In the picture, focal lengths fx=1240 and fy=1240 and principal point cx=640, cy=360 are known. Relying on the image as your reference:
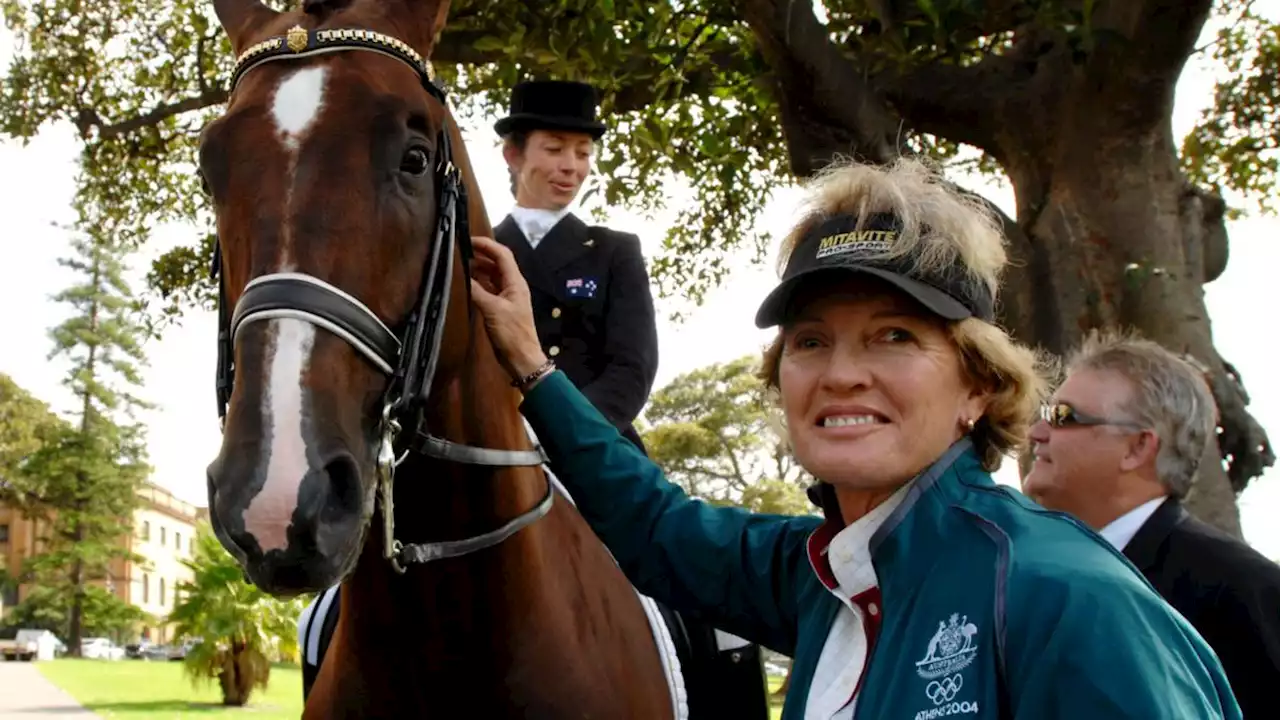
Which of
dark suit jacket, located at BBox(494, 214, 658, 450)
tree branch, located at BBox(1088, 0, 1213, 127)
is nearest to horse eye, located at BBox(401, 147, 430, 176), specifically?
dark suit jacket, located at BBox(494, 214, 658, 450)

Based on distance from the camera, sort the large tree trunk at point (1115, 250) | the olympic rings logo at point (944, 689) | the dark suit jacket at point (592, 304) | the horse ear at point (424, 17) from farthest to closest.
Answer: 1. the large tree trunk at point (1115, 250)
2. the dark suit jacket at point (592, 304)
3. the horse ear at point (424, 17)
4. the olympic rings logo at point (944, 689)

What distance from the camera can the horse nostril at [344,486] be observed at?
7.79ft

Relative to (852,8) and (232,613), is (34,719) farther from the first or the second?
(852,8)

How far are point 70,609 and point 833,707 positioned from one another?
64.5 meters

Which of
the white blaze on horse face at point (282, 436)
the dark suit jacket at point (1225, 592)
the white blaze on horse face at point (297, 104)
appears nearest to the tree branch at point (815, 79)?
the dark suit jacket at point (1225, 592)

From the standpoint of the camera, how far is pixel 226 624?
25.5 meters

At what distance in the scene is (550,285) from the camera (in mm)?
4355

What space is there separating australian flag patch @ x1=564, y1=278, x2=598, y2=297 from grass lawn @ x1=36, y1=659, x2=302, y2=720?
63.5ft

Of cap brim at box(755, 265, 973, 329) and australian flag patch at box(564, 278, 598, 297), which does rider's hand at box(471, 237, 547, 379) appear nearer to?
cap brim at box(755, 265, 973, 329)

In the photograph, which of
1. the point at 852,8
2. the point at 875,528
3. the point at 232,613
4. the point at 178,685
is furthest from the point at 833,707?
the point at 178,685

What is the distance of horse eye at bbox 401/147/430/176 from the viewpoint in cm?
282

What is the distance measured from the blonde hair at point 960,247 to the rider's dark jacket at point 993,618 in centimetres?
14

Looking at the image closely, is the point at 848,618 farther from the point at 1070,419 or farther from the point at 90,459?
the point at 90,459

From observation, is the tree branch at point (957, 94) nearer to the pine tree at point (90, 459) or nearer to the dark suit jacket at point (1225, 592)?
the dark suit jacket at point (1225, 592)
